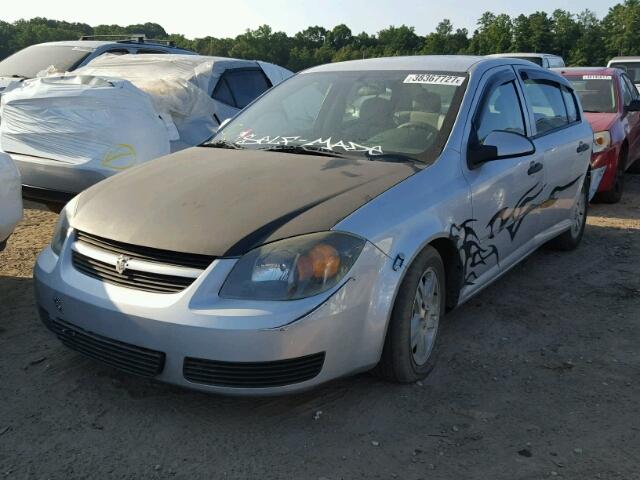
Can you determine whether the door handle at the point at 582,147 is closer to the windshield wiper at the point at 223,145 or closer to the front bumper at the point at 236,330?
the windshield wiper at the point at 223,145

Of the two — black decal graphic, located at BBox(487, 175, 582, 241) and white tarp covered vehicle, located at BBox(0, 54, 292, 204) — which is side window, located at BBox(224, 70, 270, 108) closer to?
white tarp covered vehicle, located at BBox(0, 54, 292, 204)

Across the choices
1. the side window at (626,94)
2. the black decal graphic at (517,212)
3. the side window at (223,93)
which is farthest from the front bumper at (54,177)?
the side window at (626,94)

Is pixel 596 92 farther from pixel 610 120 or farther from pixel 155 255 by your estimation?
pixel 155 255

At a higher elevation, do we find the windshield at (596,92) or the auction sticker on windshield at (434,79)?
the auction sticker on windshield at (434,79)

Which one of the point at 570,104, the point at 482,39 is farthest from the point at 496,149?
the point at 482,39

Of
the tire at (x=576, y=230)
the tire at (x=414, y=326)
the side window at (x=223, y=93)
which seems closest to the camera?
the tire at (x=414, y=326)

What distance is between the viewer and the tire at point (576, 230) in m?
5.68

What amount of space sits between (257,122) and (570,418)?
2.56 meters

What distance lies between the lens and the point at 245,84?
774cm

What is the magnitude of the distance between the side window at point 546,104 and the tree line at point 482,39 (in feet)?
113

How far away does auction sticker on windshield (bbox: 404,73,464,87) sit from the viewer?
156 inches

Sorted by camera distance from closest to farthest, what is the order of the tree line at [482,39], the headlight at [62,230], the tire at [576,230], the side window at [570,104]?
the headlight at [62,230], the side window at [570,104], the tire at [576,230], the tree line at [482,39]

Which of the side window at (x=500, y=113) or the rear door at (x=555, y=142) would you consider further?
the rear door at (x=555, y=142)

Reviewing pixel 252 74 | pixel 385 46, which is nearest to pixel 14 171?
pixel 252 74
